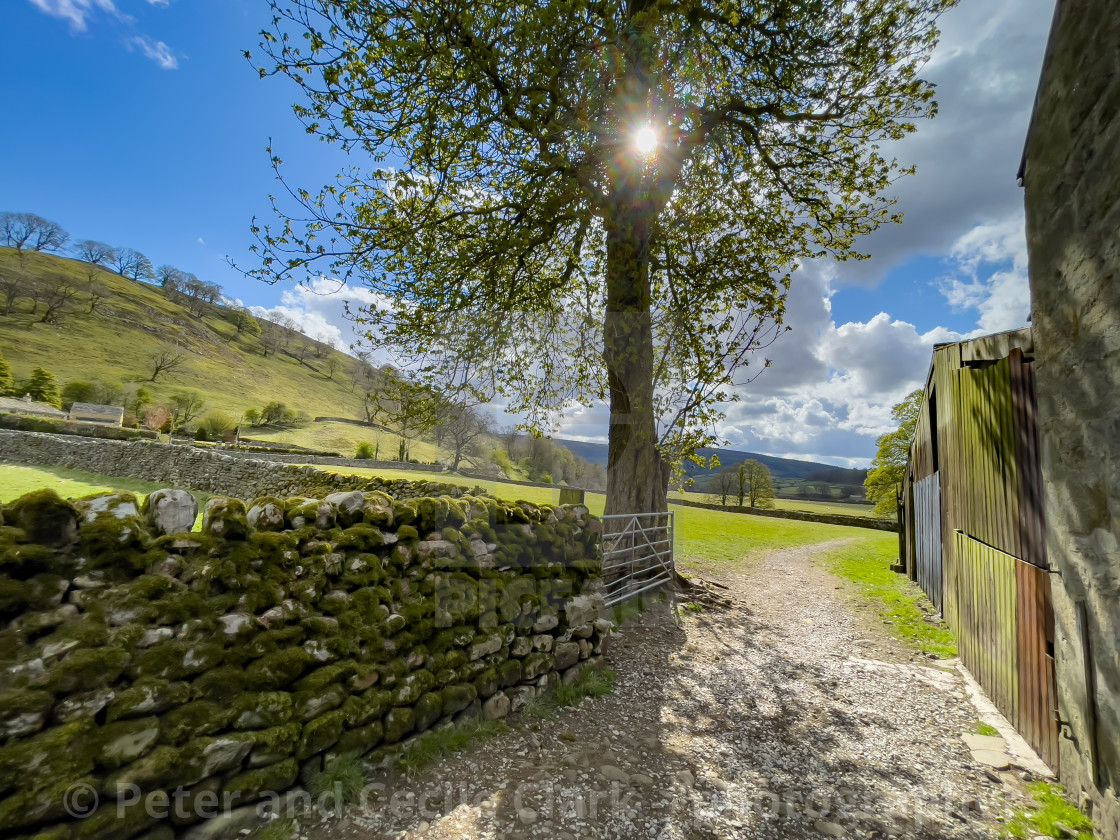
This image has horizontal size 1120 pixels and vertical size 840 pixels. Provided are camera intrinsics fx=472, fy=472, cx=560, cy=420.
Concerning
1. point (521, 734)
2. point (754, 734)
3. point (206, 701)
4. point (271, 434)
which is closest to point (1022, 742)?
point (754, 734)

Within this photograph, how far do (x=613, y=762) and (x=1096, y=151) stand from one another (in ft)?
20.0

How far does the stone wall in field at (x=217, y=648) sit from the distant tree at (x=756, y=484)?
5281cm

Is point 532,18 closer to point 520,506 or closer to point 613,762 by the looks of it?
point 520,506

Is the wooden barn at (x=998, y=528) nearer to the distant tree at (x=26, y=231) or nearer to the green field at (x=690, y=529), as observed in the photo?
the green field at (x=690, y=529)

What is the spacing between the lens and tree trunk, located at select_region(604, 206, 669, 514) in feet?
29.2

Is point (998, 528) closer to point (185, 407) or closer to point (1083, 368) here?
point (1083, 368)

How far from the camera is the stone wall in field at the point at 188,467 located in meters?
14.4

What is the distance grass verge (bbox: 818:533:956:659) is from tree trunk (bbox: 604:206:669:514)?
5.07 m

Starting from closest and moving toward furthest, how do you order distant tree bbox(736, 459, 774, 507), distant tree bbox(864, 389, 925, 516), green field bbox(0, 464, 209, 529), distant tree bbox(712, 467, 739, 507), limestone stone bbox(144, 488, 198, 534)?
limestone stone bbox(144, 488, 198, 534)
green field bbox(0, 464, 209, 529)
distant tree bbox(864, 389, 925, 516)
distant tree bbox(736, 459, 774, 507)
distant tree bbox(712, 467, 739, 507)

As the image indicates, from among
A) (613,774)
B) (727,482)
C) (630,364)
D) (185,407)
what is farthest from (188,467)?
(185,407)

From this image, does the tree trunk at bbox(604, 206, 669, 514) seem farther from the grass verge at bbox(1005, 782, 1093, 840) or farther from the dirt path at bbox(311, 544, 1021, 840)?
the grass verge at bbox(1005, 782, 1093, 840)

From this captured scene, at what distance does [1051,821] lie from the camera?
3447 millimetres

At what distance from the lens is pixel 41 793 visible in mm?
2219

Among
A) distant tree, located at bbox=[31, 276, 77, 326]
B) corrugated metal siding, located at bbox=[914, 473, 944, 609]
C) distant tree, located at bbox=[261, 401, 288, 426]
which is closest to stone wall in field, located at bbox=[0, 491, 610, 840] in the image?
corrugated metal siding, located at bbox=[914, 473, 944, 609]
